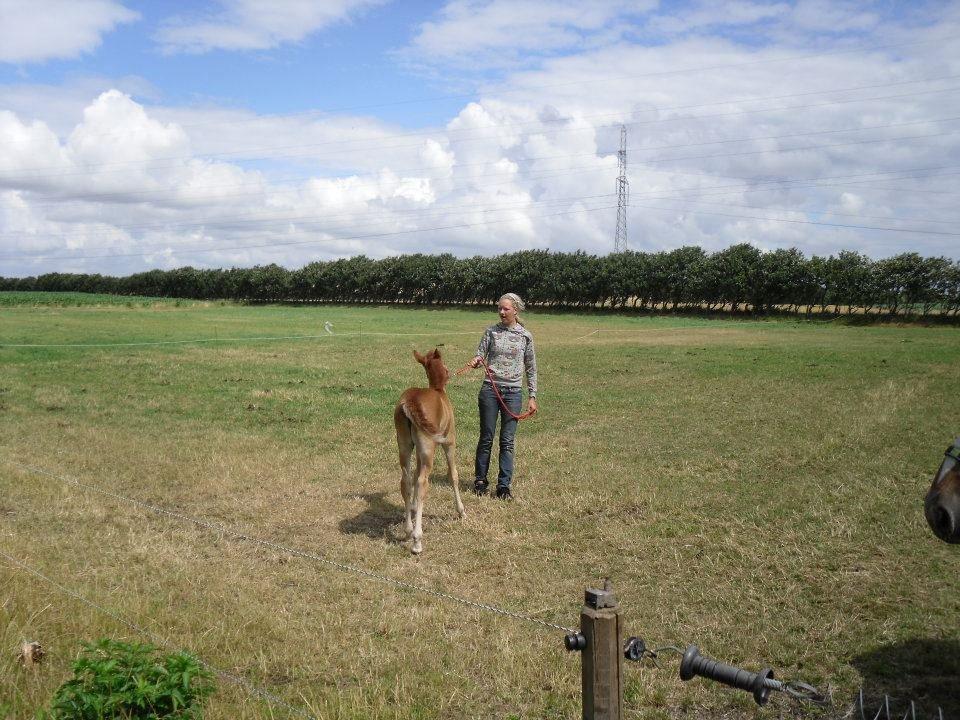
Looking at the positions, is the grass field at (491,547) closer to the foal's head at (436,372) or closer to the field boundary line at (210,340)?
the foal's head at (436,372)

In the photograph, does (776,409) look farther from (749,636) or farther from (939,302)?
(939,302)

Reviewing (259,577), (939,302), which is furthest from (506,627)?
(939,302)

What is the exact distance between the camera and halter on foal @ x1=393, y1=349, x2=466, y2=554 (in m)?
8.04

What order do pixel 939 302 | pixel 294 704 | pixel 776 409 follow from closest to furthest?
1. pixel 294 704
2. pixel 776 409
3. pixel 939 302

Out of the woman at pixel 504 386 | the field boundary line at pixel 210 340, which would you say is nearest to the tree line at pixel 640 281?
the field boundary line at pixel 210 340

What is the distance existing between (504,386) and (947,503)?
626cm

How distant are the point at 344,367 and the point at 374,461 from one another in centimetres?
1300

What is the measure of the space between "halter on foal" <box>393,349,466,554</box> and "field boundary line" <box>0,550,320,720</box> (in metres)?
2.91

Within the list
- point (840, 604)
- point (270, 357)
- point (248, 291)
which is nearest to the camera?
point (840, 604)

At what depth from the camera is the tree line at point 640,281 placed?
6031 cm

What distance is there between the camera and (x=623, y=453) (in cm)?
1266

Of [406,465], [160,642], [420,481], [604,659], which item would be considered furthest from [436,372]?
[604,659]

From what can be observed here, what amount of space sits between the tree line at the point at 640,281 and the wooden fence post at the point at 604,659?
64.9 m

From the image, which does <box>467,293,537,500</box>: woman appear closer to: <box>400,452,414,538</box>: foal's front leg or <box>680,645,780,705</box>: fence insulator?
<box>400,452,414,538</box>: foal's front leg
